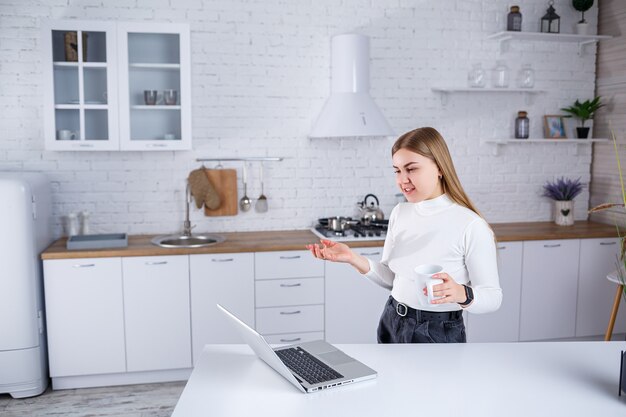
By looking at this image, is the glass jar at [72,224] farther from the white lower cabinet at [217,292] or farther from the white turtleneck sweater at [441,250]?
the white turtleneck sweater at [441,250]

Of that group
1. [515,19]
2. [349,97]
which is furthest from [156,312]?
[515,19]

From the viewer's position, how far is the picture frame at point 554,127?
506 centimetres

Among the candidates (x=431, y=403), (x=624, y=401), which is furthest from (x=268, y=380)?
(x=624, y=401)

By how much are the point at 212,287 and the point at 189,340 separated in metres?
0.37

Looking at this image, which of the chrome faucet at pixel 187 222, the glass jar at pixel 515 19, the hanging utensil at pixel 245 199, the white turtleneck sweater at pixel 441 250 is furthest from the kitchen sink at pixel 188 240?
the glass jar at pixel 515 19

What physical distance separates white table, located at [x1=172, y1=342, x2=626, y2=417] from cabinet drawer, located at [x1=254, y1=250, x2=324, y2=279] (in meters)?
1.90

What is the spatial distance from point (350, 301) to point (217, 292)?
872mm

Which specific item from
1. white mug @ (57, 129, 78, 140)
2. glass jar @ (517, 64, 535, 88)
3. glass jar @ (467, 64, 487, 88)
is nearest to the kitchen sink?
white mug @ (57, 129, 78, 140)

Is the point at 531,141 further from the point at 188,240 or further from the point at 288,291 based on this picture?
the point at 188,240

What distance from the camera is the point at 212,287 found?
4.06 m

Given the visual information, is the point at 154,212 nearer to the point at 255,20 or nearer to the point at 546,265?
the point at 255,20

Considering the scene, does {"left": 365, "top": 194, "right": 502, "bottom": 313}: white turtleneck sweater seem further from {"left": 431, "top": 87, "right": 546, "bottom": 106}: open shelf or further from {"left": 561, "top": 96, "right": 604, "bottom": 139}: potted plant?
{"left": 561, "top": 96, "right": 604, "bottom": 139}: potted plant

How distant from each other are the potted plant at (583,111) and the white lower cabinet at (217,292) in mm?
2776

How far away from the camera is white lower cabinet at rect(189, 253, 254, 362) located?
159 inches
